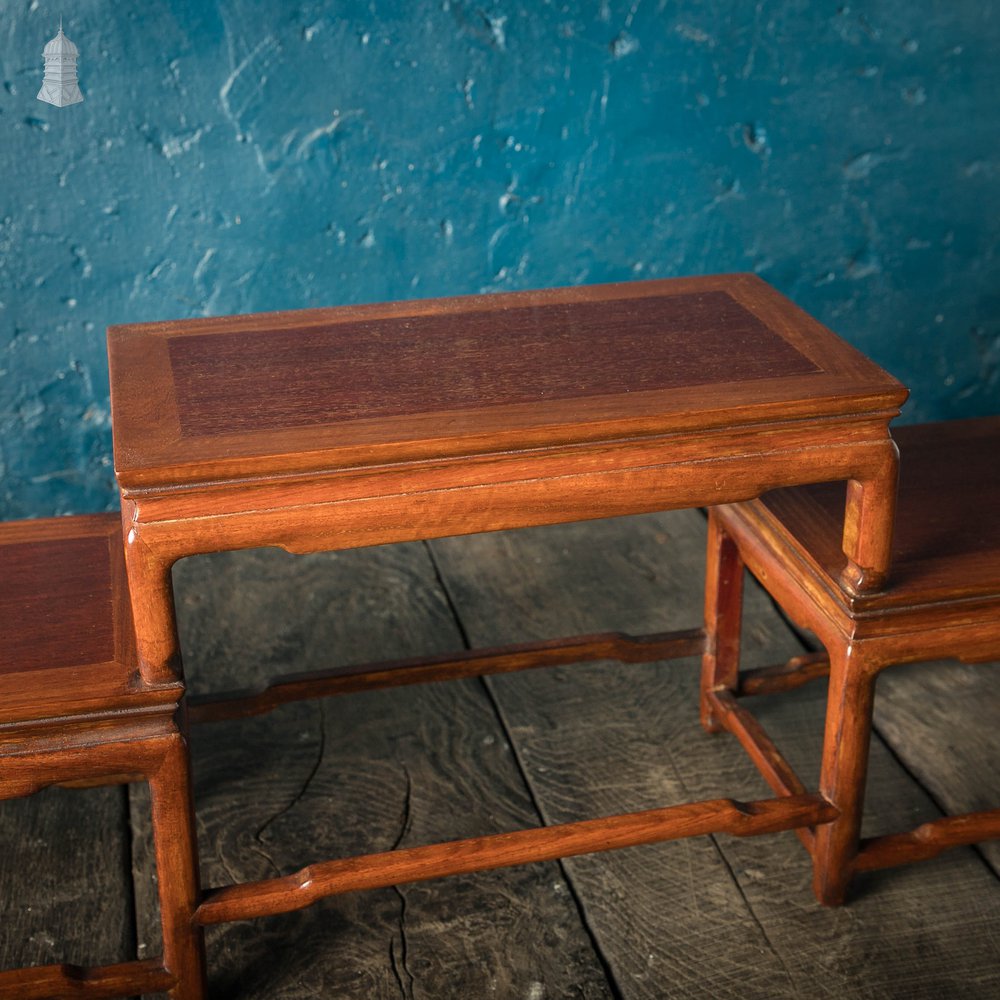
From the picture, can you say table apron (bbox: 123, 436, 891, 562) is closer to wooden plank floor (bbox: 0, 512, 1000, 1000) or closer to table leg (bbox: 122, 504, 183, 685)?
table leg (bbox: 122, 504, 183, 685)

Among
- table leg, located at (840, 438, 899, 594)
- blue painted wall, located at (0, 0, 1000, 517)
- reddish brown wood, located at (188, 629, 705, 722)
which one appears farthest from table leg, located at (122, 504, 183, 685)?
blue painted wall, located at (0, 0, 1000, 517)

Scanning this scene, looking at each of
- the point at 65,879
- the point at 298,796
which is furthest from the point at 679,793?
the point at 65,879

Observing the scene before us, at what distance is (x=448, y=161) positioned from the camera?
9.96ft

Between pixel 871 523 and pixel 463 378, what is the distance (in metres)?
0.59

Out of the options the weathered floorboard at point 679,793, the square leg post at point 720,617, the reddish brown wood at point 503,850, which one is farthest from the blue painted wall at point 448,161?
the reddish brown wood at point 503,850

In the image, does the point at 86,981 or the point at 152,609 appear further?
the point at 86,981

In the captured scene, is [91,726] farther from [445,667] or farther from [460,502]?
[445,667]

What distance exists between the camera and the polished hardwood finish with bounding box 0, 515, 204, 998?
5.55 ft

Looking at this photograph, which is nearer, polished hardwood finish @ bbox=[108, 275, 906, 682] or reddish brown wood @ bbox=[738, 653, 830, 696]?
polished hardwood finish @ bbox=[108, 275, 906, 682]

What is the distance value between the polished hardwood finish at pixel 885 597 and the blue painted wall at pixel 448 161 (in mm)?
1139

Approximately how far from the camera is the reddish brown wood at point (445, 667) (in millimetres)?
2309

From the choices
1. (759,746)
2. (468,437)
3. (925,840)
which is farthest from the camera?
(759,746)

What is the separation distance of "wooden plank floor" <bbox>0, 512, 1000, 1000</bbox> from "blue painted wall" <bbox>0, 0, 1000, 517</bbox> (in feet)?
2.19

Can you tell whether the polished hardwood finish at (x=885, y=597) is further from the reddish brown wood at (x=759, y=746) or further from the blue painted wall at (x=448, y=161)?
the blue painted wall at (x=448, y=161)
